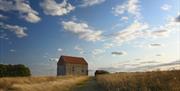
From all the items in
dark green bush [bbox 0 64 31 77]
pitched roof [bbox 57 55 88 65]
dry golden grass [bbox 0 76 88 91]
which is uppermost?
pitched roof [bbox 57 55 88 65]

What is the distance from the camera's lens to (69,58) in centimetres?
10800

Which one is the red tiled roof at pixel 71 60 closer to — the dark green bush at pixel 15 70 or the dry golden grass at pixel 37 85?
the dark green bush at pixel 15 70

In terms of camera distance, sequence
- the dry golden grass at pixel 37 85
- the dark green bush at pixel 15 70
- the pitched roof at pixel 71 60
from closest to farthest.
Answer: the dry golden grass at pixel 37 85 < the dark green bush at pixel 15 70 < the pitched roof at pixel 71 60

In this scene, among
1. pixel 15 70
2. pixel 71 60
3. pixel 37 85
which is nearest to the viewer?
pixel 37 85

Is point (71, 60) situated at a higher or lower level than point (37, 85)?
higher

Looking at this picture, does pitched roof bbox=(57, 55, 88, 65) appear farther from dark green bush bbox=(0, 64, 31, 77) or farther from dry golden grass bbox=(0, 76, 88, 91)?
dry golden grass bbox=(0, 76, 88, 91)

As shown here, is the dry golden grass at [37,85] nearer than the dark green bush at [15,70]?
Yes

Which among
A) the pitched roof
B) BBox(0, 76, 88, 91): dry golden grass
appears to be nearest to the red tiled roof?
the pitched roof

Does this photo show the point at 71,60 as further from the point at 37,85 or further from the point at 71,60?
the point at 37,85

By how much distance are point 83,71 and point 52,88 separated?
291 feet

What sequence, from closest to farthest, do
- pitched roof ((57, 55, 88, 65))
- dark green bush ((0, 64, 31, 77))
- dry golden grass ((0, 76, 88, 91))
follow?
dry golden grass ((0, 76, 88, 91))
dark green bush ((0, 64, 31, 77))
pitched roof ((57, 55, 88, 65))

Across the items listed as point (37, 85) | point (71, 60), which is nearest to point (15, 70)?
point (37, 85)

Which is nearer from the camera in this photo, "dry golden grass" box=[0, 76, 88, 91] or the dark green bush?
"dry golden grass" box=[0, 76, 88, 91]

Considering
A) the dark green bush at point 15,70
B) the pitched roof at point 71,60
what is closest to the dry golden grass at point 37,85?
the dark green bush at point 15,70
